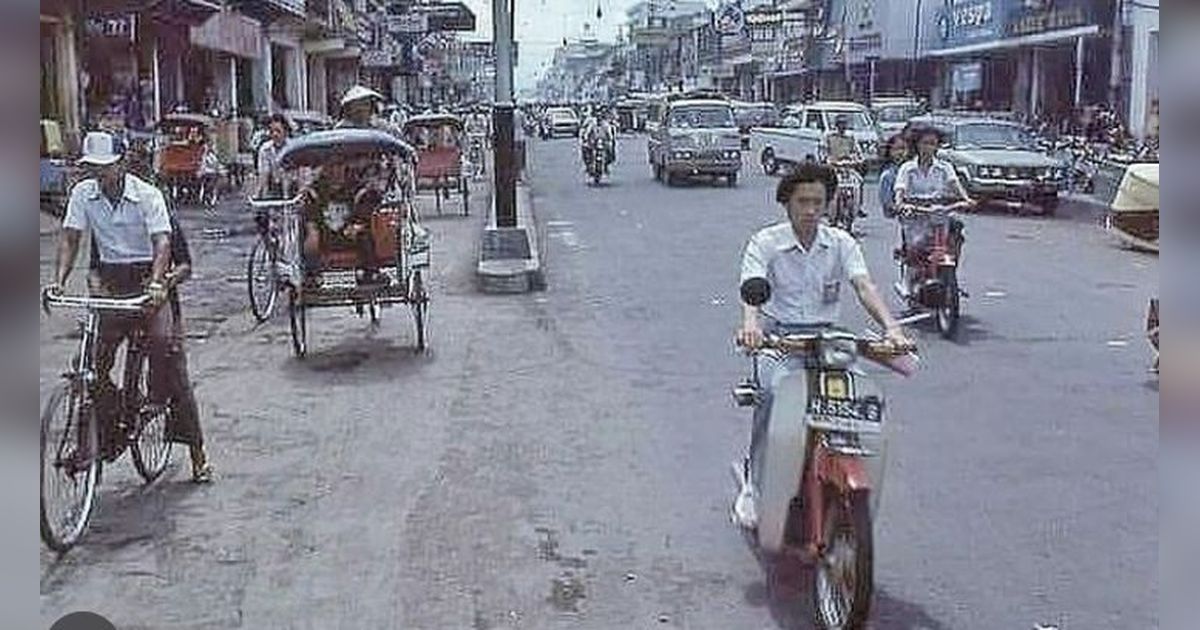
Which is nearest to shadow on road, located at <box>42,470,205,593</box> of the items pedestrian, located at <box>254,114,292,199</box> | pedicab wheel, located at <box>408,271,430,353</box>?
pedicab wheel, located at <box>408,271,430,353</box>

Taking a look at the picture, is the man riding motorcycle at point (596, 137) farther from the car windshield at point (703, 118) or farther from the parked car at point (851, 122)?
the parked car at point (851, 122)

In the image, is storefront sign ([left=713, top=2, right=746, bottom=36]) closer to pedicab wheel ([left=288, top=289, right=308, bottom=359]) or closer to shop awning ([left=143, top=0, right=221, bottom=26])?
shop awning ([left=143, top=0, right=221, bottom=26])

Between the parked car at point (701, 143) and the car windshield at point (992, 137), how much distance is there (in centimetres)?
578

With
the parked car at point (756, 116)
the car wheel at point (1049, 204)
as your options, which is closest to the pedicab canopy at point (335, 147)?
the car wheel at point (1049, 204)

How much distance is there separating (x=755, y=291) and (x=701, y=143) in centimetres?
2598

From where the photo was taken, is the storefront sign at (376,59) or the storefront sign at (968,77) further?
the storefront sign at (376,59)

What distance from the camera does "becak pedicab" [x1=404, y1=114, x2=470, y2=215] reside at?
23625 mm

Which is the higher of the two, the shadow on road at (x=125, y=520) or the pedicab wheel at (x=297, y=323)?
the pedicab wheel at (x=297, y=323)

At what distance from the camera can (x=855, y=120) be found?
3356cm

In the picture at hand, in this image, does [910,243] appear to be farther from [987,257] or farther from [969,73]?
[969,73]

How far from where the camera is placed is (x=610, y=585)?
18.5 feet

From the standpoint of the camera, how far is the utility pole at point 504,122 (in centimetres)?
1528

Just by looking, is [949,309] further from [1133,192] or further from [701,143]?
[701,143]

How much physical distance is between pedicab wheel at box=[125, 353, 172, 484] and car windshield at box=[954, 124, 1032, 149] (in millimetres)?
20242
